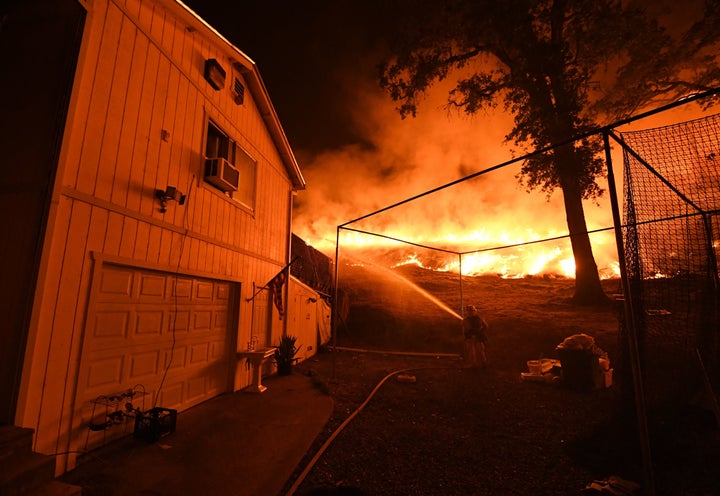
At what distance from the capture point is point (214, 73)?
280 inches

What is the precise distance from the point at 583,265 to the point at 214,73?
1506 centimetres

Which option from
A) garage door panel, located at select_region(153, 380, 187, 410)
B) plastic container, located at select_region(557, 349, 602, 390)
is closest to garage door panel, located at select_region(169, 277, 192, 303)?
garage door panel, located at select_region(153, 380, 187, 410)

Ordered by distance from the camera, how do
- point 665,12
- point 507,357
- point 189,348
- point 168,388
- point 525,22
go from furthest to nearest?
1. point 525,22
2. point 665,12
3. point 507,357
4. point 189,348
5. point 168,388

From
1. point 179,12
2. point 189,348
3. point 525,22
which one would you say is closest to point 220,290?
point 189,348

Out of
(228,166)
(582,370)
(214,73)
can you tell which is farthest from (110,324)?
(582,370)

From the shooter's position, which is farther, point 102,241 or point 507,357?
point 507,357

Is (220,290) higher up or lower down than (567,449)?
higher up

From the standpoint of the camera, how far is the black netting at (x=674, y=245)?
204 inches

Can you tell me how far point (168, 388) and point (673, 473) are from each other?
7355 millimetres

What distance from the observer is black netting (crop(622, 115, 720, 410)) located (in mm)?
5172

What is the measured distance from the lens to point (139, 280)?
16.7 feet

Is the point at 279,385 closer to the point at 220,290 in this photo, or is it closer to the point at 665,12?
the point at 220,290

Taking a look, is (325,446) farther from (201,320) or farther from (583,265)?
(583,265)

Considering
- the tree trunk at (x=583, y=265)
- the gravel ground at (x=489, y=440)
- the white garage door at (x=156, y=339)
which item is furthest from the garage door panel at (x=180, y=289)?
the tree trunk at (x=583, y=265)
